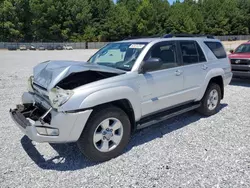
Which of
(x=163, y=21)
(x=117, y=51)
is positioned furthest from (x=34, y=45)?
(x=117, y=51)

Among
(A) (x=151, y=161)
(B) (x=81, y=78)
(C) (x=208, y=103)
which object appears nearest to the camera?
(A) (x=151, y=161)

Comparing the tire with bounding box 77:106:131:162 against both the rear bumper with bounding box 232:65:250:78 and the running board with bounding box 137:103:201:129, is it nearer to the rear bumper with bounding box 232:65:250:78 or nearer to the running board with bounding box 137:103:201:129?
the running board with bounding box 137:103:201:129

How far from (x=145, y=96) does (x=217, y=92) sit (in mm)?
2513

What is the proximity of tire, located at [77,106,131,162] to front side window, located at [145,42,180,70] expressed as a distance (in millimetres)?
1158

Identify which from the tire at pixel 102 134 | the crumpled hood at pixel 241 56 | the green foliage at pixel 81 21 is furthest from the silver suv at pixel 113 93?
the green foliage at pixel 81 21

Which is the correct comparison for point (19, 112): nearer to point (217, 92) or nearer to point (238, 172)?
point (238, 172)

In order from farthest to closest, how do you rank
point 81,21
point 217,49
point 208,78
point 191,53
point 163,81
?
1. point 81,21
2. point 217,49
3. point 208,78
4. point 191,53
5. point 163,81

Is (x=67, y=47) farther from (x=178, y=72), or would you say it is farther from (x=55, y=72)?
(x=55, y=72)

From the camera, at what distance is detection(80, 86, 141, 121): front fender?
3.07 metres

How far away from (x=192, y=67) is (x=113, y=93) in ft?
6.87

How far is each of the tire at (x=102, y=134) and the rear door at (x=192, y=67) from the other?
1629 millimetres

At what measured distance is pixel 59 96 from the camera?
3.02 metres

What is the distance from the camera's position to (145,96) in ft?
12.5

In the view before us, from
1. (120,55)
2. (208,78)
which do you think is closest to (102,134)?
(120,55)
